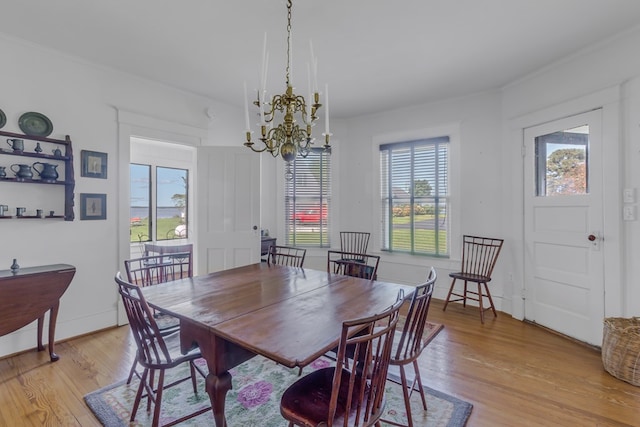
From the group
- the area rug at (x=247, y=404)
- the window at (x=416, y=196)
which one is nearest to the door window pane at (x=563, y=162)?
the window at (x=416, y=196)

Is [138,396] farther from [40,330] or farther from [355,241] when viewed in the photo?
[355,241]

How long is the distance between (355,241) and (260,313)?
10.9 feet

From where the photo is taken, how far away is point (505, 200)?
12.3ft

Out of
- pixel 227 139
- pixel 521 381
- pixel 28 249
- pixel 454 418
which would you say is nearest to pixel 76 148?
pixel 28 249

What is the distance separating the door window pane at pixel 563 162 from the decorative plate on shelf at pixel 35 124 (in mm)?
4861

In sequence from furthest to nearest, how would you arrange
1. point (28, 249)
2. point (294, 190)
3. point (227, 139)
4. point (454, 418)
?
point (294, 190)
point (227, 139)
point (28, 249)
point (454, 418)

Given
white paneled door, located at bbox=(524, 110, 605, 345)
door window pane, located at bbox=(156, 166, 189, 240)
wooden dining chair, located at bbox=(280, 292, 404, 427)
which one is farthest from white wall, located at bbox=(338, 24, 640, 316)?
door window pane, located at bbox=(156, 166, 189, 240)

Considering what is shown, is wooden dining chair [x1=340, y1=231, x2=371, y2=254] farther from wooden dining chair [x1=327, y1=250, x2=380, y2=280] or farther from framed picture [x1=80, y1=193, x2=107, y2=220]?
framed picture [x1=80, y1=193, x2=107, y2=220]

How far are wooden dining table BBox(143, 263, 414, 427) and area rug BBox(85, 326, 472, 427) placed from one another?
55cm

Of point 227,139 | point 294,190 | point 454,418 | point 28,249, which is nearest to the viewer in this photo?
point 454,418

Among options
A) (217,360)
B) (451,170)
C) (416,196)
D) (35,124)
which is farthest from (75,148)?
(451,170)

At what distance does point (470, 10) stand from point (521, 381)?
2711 mm

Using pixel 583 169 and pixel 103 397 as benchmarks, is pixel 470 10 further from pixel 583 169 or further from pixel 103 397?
pixel 103 397

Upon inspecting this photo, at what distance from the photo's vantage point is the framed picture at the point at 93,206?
3057 mm
